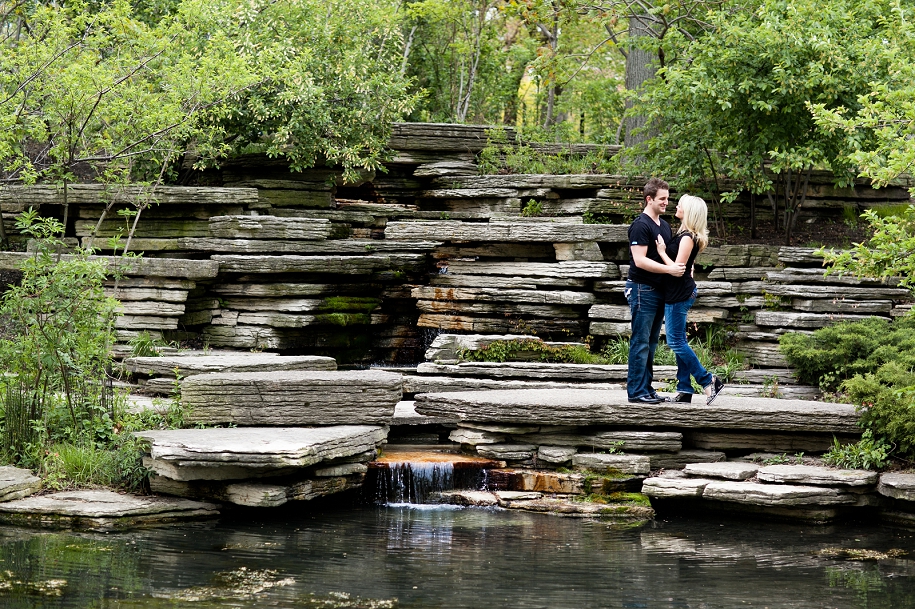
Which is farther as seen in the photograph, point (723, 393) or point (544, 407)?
point (723, 393)

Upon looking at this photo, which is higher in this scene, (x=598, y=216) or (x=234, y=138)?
(x=234, y=138)

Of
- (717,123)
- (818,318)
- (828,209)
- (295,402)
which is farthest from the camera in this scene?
(828,209)

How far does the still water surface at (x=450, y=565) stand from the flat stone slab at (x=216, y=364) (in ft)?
7.13

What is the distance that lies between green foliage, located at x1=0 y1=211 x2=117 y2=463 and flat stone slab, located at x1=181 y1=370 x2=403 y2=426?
899 millimetres

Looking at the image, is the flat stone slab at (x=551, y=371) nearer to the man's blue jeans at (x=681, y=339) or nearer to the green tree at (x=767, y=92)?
the man's blue jeans at (x=681, y=339)

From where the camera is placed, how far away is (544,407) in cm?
880

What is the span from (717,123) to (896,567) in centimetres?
687

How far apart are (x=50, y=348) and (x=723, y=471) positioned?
233 inches

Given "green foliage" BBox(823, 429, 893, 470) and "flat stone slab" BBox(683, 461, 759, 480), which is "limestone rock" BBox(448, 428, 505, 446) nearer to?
"flat stone slab" BBox(683, 461, 759, 480)

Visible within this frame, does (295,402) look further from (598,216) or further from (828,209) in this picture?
(828,209)

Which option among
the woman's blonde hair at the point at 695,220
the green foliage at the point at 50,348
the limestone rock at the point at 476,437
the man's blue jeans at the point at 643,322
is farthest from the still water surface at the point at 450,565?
the woman's blonde hair at the point at 695,220

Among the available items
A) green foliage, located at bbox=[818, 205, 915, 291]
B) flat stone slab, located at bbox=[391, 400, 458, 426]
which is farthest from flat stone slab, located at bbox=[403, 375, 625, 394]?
green foliage, located at bbox=[818, 205, 915, 291]

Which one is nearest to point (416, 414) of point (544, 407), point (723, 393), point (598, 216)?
point (544, 407)

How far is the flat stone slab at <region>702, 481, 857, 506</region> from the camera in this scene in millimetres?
7789
